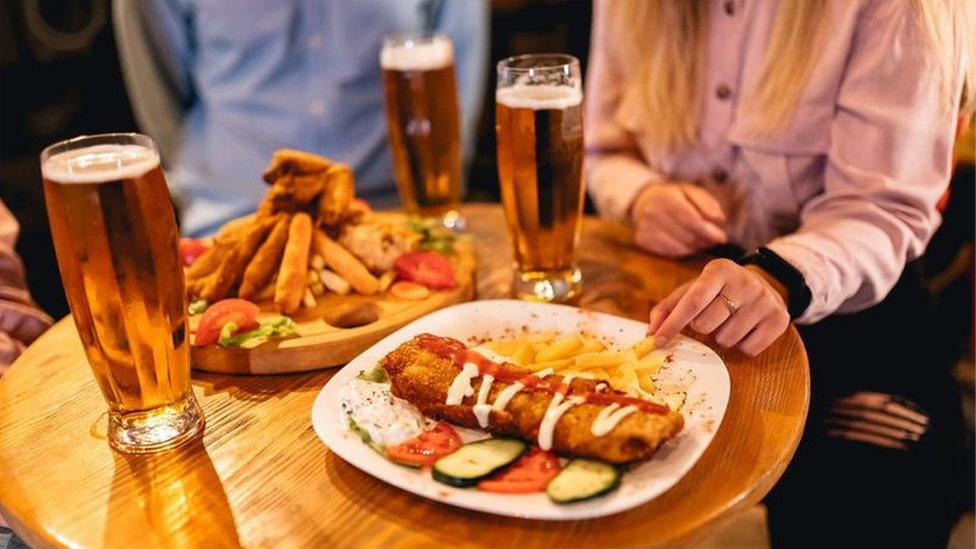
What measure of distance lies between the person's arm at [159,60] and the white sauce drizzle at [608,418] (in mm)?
1988

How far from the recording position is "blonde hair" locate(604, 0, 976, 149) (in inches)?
55.8

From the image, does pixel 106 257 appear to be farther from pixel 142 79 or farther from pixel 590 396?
pixel 142 79

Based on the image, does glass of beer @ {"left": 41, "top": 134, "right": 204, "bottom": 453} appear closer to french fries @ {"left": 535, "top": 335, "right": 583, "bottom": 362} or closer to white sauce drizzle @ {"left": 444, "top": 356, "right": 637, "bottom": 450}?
white sauce drizzle @ {"left": 444, "top": 356, "right": 637, "bottom": 450}

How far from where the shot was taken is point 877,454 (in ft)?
4.87

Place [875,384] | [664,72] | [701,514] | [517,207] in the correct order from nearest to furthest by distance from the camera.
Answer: [701,514] → [517,207] → [875,384] → [664,72]

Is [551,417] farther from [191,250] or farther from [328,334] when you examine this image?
[191,250]

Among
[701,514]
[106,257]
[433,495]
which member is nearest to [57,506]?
[106,257]

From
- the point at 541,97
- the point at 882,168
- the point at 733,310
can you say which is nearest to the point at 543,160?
the point at 541,97

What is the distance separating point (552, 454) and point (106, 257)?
0.56 m

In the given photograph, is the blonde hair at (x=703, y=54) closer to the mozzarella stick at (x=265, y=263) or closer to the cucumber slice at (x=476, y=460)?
the mozzarella stick at (x=265, y=263)

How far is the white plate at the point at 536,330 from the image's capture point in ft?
2.94

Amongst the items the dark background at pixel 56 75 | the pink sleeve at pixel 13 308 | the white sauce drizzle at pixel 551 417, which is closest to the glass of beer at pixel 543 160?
the white sauce drizzle at pixel 551 417

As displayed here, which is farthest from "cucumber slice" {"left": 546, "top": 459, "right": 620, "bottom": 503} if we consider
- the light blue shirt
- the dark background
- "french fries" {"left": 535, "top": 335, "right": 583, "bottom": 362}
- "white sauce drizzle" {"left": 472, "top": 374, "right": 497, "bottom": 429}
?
the dark background

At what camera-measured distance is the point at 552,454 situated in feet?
3.23
